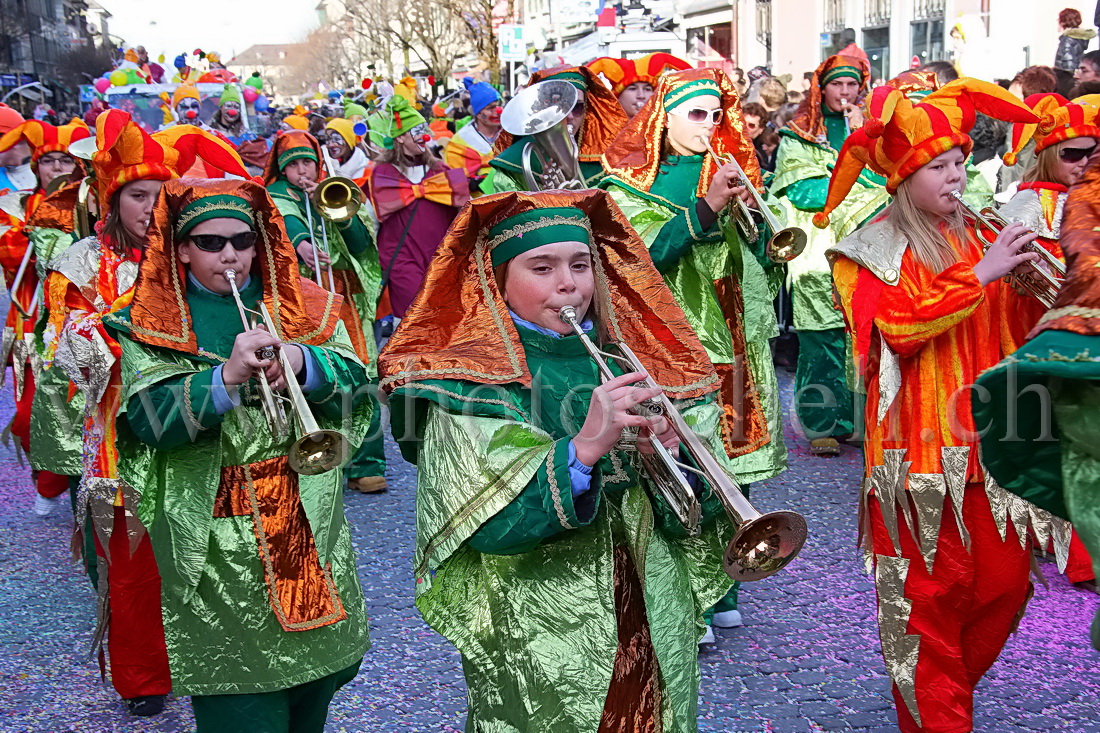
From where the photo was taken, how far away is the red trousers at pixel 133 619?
4266 mm

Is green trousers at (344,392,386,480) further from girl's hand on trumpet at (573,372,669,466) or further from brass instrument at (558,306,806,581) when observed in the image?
girl's hand on trumpet at (573,372,669,466)

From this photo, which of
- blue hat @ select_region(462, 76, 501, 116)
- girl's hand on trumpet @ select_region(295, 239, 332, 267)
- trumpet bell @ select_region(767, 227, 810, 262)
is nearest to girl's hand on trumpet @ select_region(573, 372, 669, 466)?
trumpet bell @ select_region(767, 227, 810, 262)

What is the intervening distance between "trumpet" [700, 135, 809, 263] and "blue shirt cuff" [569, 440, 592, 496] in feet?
8.03

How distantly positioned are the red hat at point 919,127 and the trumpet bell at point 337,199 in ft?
12.1

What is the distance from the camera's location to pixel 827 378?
8117 mm

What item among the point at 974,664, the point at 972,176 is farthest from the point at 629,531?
the point at 972,176

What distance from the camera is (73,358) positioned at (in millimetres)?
3900

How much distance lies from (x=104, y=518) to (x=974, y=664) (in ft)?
9.58

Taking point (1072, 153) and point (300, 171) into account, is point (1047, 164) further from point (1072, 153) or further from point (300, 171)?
point (300, 171)

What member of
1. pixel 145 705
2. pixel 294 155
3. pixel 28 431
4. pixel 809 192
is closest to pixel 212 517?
pixel 145 705

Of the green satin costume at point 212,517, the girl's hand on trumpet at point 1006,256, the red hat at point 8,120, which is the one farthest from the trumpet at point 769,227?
the red hat at point 8,120

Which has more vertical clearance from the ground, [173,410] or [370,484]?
[173,410]

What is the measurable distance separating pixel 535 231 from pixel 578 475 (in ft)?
1.95

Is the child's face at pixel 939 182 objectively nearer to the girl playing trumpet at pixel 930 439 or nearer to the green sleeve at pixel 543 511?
the girl playing trumpet at pixel 930 439
